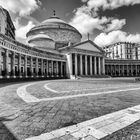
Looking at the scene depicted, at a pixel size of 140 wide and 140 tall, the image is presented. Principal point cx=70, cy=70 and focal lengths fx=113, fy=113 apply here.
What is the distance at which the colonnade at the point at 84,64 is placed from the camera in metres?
48.7

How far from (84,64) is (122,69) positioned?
3144 cm

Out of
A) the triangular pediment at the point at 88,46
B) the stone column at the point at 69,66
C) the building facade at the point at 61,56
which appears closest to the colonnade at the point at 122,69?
the building facade at the point at 61,56

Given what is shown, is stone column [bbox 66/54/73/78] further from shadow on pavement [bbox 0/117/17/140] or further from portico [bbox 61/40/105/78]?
shadow on pavement [bbox 0/117/17/140]

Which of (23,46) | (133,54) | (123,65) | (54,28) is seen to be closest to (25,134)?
(23,46)

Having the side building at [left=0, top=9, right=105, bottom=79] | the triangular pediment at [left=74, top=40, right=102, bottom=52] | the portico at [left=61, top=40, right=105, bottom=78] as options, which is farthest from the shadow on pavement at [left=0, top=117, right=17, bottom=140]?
the triangular pediment at [left=74, top=40, right=102, bottom=52]

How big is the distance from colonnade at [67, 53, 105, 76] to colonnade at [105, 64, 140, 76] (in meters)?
12.2

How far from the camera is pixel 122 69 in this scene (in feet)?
235

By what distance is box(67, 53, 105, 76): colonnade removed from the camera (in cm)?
4868

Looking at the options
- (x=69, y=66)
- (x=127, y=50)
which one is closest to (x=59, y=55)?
(x=69, y=66)

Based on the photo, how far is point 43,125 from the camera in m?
3.42

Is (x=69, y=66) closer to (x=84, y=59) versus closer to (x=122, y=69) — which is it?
(x=84, y=59)

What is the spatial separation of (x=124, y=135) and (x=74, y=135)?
1289 millimetres

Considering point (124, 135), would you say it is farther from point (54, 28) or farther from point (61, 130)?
point (54, 28)

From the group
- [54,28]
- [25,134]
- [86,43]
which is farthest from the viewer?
[54,28]
